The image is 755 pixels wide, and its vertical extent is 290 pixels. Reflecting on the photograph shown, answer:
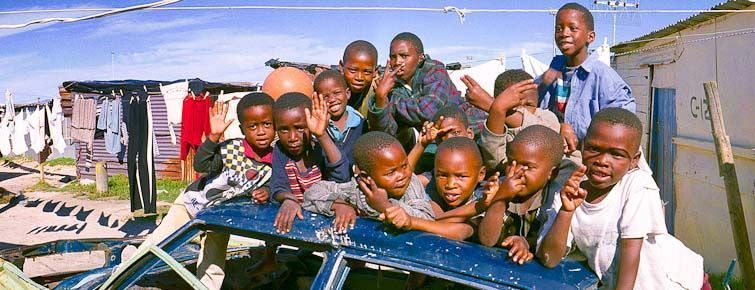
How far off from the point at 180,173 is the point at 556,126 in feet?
44.1

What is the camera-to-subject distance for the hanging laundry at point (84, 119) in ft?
35.6

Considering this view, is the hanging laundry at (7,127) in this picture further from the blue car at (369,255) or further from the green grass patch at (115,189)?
the blue car at (369,255)

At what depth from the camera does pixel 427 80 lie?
340 cm

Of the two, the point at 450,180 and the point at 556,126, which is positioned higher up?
the point at 556,126

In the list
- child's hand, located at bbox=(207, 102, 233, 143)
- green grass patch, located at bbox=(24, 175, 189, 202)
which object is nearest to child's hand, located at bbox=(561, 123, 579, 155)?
child's hand, located at bbox=(207, 102, 233, 143)

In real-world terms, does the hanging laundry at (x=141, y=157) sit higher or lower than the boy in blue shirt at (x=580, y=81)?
lower

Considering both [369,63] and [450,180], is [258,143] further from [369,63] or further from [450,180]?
[450,180]

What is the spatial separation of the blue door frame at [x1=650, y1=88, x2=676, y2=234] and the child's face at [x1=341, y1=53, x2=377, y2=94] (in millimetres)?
6474

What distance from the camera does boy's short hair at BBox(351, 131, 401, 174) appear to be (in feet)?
8.43

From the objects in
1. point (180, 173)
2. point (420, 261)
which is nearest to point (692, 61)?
point (420, 261)

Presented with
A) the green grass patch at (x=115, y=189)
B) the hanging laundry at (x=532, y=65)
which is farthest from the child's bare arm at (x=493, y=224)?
the green grass patch at (x=115, y=189)

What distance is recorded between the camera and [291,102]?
2.99 meters

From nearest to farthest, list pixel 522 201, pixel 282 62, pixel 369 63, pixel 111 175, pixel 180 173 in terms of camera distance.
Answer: pixel 522 201
pixel 369 63
pixel 282 62
pixel 180 173
pixel 111 175

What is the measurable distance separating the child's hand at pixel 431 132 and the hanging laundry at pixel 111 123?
800cm
